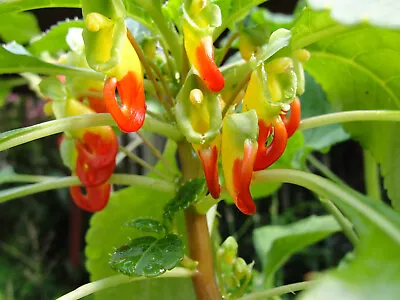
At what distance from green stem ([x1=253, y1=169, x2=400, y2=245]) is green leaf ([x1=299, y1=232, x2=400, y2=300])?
20mm

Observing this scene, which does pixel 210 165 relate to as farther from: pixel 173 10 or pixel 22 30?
pixel 22 30

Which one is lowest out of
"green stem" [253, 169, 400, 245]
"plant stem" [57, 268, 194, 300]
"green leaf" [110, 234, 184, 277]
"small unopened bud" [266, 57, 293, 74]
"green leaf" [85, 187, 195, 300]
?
"green leaf" [85, 187, 195, 300]

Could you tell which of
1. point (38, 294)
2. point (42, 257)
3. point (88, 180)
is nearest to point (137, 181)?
point (88, 180)

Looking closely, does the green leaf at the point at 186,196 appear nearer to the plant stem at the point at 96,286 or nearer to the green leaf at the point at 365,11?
the plant stem at the point at 96,286

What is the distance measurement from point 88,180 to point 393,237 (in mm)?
238

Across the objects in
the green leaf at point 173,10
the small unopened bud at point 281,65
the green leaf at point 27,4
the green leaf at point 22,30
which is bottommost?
the small unopened bud at point 281,65

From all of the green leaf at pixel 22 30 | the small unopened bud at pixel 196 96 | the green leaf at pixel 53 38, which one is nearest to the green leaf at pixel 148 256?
the small unopened bud at pixel 196 96

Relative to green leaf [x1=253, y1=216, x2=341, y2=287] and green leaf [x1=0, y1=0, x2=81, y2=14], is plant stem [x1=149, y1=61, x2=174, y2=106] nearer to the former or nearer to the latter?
green leaf [x1=0, y1=0, x2=81, y2=14]

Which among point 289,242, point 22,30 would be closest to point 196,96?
Result: point 289,242

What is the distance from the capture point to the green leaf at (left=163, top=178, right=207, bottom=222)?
0.37m

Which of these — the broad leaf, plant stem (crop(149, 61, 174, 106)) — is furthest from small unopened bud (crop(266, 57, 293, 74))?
the broad leaf

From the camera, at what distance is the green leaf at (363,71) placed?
1.28 feet

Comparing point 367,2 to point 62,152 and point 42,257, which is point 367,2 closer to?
point 62,152

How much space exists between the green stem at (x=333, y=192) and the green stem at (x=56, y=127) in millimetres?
88
